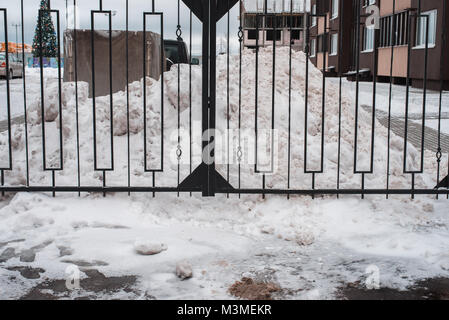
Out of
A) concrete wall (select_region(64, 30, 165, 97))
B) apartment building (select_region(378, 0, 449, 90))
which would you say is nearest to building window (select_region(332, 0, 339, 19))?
apartment building (select_region(378, 0, 449, 90))

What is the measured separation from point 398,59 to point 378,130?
18.7 meters

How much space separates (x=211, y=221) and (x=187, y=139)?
57.4 inches

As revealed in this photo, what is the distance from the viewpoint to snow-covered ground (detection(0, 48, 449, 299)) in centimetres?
384

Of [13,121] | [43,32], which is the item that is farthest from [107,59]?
[43,32]

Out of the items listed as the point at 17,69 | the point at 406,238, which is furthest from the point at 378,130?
the point at 17,69

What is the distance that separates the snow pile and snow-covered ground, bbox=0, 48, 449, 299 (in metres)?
0.02

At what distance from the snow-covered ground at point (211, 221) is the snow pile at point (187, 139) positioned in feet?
0.06

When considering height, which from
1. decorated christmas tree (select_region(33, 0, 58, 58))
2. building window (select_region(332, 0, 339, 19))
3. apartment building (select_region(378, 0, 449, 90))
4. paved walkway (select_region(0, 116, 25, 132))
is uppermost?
building window (select_region(332, 0, 339, 19))

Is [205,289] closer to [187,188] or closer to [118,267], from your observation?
[118,267]

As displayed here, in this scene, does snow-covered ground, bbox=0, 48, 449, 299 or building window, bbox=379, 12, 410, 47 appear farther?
building window, bbox=379, 12, 410, 47

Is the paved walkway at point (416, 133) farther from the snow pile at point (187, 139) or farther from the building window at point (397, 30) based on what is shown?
the building window at point (397, 30)

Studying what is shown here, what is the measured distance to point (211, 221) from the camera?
5.04m

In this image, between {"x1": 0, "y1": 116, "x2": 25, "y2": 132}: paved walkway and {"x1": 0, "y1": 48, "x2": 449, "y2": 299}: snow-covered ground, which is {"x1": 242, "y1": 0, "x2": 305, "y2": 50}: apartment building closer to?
{"x1": 0, "y1": 48, "x2": 449, "y2": 299}: snow-covered ground

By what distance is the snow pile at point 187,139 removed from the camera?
19.4ft
